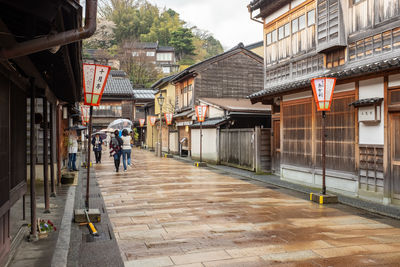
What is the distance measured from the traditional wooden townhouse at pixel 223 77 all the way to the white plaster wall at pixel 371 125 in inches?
687

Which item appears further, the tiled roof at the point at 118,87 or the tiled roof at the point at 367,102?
the tiled roof at the point at 118,87

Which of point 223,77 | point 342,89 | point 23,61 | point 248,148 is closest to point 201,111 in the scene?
point 248,148

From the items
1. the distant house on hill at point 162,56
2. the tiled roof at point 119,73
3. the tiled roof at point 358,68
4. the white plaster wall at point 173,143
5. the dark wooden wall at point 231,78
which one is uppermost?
the distant house on hill at point 162,56

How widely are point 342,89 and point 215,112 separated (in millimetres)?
12582

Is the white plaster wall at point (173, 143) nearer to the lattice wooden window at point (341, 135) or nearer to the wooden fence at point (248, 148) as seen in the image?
the wooden fence at point (248, 148)

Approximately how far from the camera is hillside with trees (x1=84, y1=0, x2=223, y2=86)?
200 ft

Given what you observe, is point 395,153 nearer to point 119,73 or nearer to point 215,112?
point 215,112

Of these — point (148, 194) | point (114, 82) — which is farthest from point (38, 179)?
point (114, 82)

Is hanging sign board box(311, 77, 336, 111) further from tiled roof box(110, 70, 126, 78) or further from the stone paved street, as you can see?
tiled roof box(110, 70, 126, 78)

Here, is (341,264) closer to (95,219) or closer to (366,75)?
(95,219)

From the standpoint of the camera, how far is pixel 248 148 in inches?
713

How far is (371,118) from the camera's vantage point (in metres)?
9.88

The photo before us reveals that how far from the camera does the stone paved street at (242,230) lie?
18.5 feet

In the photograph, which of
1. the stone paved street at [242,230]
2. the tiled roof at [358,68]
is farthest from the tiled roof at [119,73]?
the stone paved street at [242,230]
